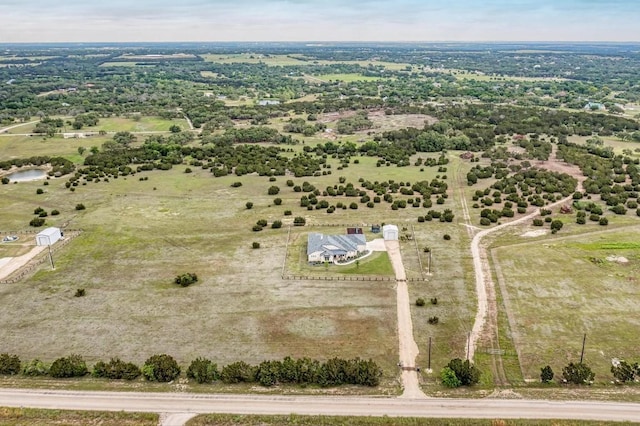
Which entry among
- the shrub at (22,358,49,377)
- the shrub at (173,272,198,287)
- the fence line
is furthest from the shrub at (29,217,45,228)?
the shrub at (22,358,49,377)

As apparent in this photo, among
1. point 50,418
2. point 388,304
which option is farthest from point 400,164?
point 50,418

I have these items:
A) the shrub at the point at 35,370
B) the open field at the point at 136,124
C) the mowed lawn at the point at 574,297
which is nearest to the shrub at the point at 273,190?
the mowed lawn at the point at 574,297

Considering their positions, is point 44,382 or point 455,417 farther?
point 44,382

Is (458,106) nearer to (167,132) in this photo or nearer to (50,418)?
(167,132)

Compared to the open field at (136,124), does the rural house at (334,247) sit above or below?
above

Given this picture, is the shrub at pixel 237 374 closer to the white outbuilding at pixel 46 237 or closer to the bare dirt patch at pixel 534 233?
the white outbuilding at pixel 46 237

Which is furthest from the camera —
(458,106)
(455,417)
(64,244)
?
(458,106)
